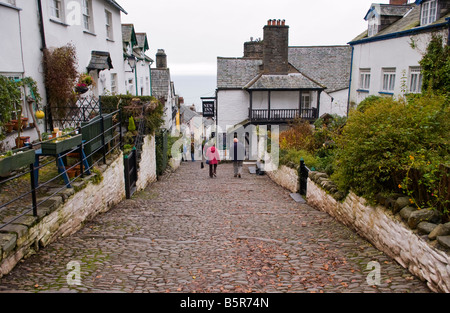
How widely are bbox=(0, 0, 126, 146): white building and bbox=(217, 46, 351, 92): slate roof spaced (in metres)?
12.5

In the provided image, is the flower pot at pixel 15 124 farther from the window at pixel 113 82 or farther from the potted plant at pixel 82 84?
the window at pixel 113 82

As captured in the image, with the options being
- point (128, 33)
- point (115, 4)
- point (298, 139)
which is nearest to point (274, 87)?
point (128, 33)

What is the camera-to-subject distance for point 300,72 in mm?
28359

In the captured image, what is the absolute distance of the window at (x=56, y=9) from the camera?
35.6 ft

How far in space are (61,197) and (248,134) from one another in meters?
24.1

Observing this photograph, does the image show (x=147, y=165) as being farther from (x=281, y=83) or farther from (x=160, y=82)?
(x=160, y=82)

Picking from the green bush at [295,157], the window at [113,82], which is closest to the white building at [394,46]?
the green bush at [295,157]

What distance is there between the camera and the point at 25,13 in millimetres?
9133

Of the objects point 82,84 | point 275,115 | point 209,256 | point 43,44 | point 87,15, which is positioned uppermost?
point 87,15

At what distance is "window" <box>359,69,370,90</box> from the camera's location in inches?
719

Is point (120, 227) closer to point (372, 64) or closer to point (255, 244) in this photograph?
point (255, 244)

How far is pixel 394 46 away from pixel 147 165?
471 inches

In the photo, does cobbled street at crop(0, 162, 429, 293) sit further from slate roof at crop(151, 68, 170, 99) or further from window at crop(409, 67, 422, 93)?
slate roof at crop(151, 68, 170, 99)
